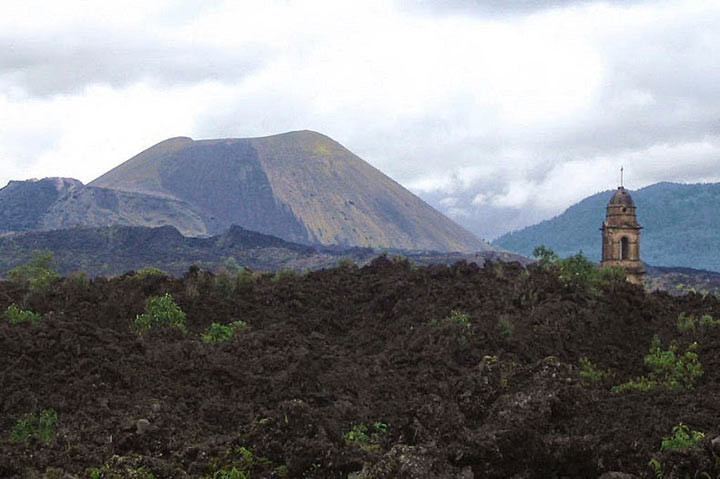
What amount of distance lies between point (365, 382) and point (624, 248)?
2184 centimetres

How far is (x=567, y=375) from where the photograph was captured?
15.7m

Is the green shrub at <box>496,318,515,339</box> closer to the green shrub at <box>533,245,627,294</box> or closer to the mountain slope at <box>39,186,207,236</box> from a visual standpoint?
the green shrub at <box>533,245,627,294</box>

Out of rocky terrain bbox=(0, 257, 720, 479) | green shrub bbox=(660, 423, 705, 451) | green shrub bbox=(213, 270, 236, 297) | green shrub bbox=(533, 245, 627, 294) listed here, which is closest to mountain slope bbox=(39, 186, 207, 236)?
green shrub bbox=(213, 270, 236, 297)

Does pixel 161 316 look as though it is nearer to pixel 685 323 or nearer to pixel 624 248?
pixel 685 323

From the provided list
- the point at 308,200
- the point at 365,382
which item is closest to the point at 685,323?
the point at 365,382

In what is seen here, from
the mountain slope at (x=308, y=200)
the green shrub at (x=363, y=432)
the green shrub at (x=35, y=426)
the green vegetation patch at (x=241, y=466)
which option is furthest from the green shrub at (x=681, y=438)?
the mountain slope at (x=308, y=200)

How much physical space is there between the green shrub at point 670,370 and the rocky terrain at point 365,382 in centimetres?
6

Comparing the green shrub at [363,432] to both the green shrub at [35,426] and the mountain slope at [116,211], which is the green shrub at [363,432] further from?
the mountain slope at [116,211]

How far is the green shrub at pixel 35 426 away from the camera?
12805 millimetres

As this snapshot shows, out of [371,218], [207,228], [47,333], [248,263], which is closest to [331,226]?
[371,218]

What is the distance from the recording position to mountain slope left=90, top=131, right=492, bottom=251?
170000 mm

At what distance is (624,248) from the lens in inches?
1396

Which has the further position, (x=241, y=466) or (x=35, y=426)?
(x=35, y=426)

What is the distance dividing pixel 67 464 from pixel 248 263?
86.2 meters
